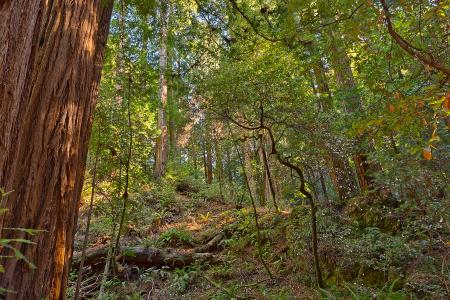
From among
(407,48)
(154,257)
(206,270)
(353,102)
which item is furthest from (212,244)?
(407,48)

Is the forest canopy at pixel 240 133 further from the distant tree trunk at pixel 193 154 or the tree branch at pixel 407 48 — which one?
the distant tree trunk at pixel 193 154

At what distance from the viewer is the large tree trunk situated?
2.19 metres

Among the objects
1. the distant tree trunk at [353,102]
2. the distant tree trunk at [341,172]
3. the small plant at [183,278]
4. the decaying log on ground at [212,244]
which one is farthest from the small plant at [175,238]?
the distant tree trunk at [353,102]

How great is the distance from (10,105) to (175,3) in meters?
5.49

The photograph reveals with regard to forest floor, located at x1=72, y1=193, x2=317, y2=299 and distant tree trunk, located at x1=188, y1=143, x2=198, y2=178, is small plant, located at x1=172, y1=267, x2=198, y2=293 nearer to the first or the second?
forest floor, located at x1=72, y1=193, x2=317, y2=299

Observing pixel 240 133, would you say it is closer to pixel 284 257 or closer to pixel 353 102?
pixel 353 102

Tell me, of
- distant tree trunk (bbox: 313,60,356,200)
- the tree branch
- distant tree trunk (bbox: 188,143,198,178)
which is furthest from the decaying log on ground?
distant tree trunk (bbox: 188,143,198,178)

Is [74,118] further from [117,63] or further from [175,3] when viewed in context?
[175,3]

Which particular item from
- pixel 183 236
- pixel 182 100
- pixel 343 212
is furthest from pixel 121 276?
pixel 343 212

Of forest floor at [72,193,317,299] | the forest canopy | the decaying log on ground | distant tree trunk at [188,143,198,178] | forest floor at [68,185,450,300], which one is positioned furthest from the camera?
distant tree trunk at [188,143,198,178]

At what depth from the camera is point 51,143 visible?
2484mm

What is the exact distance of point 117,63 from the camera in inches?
243

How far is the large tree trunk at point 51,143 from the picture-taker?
86.4 inches

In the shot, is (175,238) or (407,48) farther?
(175,238)
